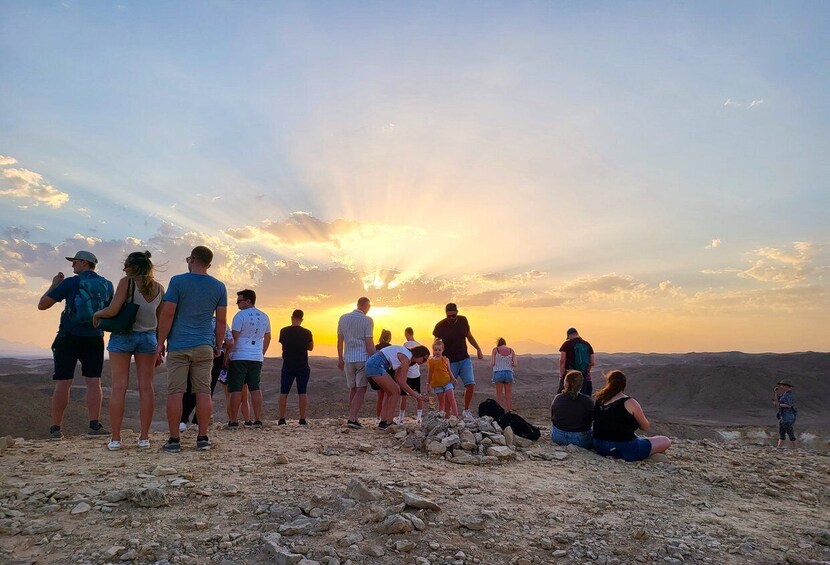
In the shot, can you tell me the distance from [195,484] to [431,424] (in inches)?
140

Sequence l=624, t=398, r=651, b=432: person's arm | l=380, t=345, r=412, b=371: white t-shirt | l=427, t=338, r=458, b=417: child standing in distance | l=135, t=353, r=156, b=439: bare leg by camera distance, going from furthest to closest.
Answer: l=427, t=338, r=458, b=417: child standing in distance → l=380, t=345, r=412, b=371: white t-shirt → l=624, t=398, r=651, b=432: person's arm → l=135, t=353, r=156, b=439: bare leg

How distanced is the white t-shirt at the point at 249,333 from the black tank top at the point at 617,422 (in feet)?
17.6

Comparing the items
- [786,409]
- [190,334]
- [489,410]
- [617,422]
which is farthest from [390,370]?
[786,409]

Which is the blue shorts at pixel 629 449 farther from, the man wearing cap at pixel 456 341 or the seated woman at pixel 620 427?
the man wearing cap at pixel 456 341

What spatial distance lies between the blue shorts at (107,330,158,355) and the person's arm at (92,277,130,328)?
0.91 feet

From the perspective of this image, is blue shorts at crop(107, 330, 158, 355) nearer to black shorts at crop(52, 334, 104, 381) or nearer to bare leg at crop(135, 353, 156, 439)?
bare leg at crop(135, 353, 156, 439)

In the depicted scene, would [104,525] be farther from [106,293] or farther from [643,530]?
[643,530]

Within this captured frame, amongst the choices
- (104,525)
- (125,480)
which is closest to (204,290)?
(125,480)

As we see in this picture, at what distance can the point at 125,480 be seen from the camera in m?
4.62

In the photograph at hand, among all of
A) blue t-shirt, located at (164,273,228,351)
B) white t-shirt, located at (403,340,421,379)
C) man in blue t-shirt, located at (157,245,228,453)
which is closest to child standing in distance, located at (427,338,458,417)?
white t-shirt, located at (403,340,421,379)

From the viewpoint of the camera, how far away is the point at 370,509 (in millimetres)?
4418

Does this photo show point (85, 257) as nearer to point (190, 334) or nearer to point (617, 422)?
point (190, 334)

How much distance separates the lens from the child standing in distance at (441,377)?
8.80m

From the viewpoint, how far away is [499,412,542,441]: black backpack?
794 centimetres
